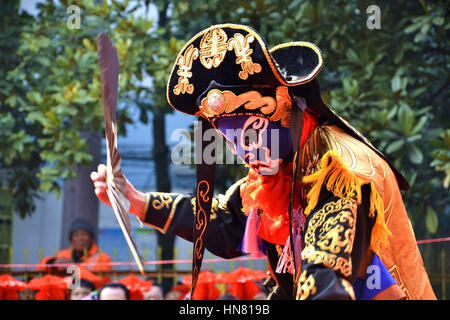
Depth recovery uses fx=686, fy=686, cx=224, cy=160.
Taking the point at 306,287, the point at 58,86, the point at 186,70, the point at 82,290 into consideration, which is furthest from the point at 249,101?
the point at 58,86

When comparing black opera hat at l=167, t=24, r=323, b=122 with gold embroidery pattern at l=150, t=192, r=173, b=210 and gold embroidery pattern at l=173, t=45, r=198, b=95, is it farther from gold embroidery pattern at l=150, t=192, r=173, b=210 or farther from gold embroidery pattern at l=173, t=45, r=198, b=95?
gold embroidery pattern at l=150, t=192, r=173, b=210

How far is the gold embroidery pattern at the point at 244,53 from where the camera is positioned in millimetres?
2350

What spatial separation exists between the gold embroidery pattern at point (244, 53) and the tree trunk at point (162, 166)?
5.92 metres

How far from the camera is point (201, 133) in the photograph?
2787 mm

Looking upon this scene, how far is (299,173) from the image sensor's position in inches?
95.6

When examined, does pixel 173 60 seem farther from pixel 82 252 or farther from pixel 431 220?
pixel 431 220

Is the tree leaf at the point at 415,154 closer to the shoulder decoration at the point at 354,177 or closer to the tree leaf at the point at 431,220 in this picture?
the tree leaf at the point at 431,220

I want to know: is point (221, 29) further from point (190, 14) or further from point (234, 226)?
point (190, 14)

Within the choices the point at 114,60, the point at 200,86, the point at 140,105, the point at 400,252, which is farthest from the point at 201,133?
the point at 140,105

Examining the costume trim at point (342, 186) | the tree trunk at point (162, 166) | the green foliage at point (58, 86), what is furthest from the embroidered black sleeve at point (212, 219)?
the tree trunk at point (162, 166)

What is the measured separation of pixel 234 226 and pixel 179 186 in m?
7.68

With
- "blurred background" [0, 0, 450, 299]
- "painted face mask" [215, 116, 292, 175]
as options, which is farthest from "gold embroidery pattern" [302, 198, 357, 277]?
"blurred background" [0, 0, 450, 299]
